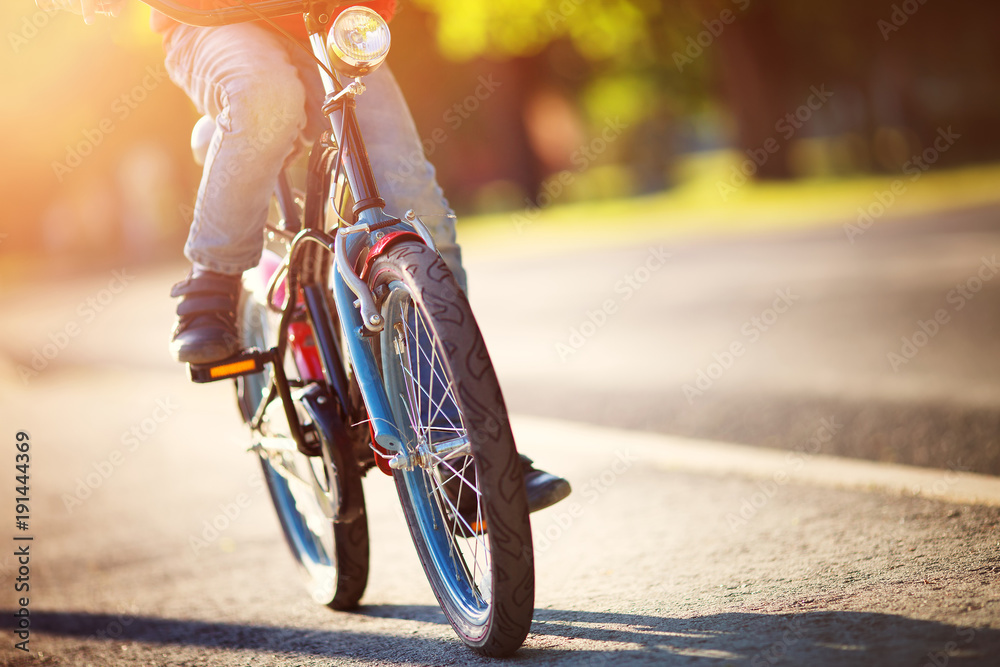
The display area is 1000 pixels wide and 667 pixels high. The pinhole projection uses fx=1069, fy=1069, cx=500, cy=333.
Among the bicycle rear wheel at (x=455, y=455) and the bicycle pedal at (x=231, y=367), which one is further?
the bicycle pedal at (x=231, y=367)

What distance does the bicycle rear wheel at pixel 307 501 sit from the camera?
11.0 ft

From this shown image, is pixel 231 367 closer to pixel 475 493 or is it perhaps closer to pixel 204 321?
pixel 204 321

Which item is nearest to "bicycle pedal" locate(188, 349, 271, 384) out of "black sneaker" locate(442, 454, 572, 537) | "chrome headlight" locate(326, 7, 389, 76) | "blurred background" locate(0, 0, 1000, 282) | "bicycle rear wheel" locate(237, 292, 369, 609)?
"bicycle rear wheel" locate(237, 292, 369, 609)

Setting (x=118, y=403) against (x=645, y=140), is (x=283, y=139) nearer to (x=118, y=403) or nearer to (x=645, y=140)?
(x=118, y=403)

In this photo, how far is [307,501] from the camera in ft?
12.5

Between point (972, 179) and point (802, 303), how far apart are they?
1304 centimetres

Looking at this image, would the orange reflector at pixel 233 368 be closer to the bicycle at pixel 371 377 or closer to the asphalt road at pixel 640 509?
the bicycle at pixel 371 377

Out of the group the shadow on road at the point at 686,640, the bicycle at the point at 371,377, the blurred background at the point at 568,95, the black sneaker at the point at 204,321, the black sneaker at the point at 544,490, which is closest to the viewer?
the shadow on road at the point at 686,640

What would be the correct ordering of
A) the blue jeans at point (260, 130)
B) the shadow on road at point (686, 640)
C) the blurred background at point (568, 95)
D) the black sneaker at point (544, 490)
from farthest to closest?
the blurred background at point (568, 95) < the blue jeans at point (260, 130) < the black sneaker at point (544, 490) < the shadow on road at point (686, 640)

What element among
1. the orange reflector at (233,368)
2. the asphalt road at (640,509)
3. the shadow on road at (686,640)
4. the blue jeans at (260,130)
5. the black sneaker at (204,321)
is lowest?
the asphalt road at (640,509)

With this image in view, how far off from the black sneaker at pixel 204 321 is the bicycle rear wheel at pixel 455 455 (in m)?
0.77

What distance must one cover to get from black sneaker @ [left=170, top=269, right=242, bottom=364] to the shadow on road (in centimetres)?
90

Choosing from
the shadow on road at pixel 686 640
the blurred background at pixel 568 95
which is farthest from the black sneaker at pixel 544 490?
the blurred background at pixel 568 95

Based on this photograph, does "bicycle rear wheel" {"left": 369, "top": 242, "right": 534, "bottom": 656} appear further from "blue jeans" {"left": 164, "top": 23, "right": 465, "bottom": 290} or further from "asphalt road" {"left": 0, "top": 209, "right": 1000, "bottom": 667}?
"blue jeans" {"left": 164, "top": 23, "right": 465, "bottom": 290}
